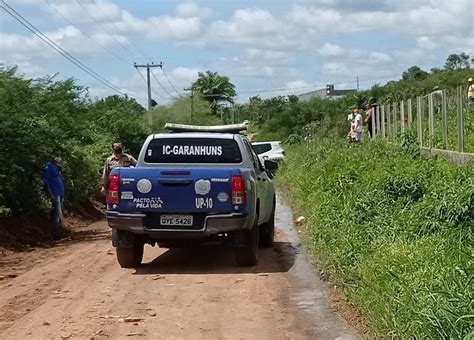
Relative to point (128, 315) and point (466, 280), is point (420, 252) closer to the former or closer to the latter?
point (466, 280)

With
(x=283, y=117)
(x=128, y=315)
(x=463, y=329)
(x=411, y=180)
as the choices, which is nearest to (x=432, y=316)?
(x=463, y=329)

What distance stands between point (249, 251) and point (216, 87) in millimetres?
92876

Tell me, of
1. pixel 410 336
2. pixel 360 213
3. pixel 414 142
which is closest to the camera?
pixel 410 336

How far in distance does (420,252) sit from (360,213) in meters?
3.44

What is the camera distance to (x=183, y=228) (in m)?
10.8

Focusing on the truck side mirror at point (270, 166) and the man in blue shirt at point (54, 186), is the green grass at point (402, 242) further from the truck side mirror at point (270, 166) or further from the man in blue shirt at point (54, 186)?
the man in blue shirt at point (54, 186)

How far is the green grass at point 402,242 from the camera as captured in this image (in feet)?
19.6

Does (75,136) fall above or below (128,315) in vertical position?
above

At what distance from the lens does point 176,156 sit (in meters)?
12.2

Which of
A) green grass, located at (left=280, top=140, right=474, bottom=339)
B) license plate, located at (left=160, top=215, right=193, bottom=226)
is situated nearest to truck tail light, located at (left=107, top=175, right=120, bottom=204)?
license plate, located at (left=160, top=215, right=193, bottom=226)

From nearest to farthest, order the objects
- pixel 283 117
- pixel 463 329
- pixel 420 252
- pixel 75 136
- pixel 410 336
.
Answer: pixel 463 329 → pixel 410 336 → pixel 420 252 → pixel 75 136 → pixel 283 117

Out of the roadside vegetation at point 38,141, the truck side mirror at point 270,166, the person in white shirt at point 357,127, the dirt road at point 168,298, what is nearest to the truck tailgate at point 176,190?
the dirt road at point 168,298

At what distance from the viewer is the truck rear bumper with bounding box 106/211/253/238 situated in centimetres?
1073

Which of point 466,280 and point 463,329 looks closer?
point 463,329
